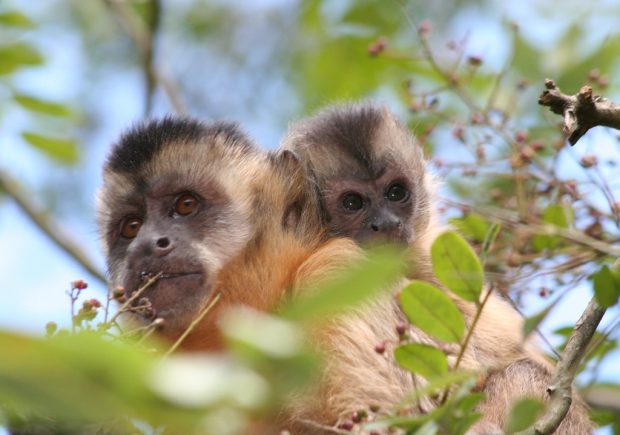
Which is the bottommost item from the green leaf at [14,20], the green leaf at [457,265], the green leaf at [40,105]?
the green leaf at [457,265]

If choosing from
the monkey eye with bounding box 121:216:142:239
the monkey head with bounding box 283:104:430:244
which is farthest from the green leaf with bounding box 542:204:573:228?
the monkey eye with bounding box 121:216:142:239

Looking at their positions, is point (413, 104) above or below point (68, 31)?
below

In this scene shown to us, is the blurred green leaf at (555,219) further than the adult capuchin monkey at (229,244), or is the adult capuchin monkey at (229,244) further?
the blurred green leaf at (555,219)

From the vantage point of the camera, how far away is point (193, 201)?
5.57 metres

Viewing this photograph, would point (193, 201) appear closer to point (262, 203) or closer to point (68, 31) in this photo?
point (262, 203)

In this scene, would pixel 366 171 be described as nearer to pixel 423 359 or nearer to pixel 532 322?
pixel 423 359

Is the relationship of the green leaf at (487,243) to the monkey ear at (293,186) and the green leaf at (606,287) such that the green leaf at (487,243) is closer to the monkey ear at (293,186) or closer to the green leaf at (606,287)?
the green leaf at (606,287)

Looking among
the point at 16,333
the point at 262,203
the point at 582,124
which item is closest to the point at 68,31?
the point at 262,203

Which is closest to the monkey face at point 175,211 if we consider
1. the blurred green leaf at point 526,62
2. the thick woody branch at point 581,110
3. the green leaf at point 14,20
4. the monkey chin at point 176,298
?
the monkey chin at point 176,298

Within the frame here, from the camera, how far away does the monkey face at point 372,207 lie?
19.1 ft

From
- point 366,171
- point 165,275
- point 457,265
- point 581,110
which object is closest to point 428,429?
point 457,265

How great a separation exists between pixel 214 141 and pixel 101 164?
0.80 m

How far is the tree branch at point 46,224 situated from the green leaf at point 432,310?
4.29 meters

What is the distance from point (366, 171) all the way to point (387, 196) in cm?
25
